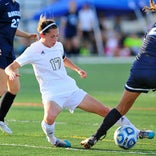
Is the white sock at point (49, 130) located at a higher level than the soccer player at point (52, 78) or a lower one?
lower

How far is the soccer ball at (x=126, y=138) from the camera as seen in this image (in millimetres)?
9625

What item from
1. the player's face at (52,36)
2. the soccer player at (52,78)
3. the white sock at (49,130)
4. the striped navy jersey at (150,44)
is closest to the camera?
the striped navy jersey at (150,44)

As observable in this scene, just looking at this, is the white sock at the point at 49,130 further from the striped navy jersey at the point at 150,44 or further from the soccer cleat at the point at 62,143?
the striped navy jersey at the point at 150,44

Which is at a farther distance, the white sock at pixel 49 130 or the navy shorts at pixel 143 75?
the white sock at pixel 49 130

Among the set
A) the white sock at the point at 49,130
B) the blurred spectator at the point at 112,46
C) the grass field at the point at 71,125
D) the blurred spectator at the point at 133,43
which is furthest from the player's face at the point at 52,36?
the blurred spectator at the point at 112,46

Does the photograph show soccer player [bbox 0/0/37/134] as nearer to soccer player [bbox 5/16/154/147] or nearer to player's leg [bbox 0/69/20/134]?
player's leg [bbox 0/69/20/134]

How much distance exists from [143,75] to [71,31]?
2160 cm

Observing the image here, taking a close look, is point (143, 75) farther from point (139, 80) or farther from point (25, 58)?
point (25, 58)

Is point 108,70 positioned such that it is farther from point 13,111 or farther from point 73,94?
point 73,94

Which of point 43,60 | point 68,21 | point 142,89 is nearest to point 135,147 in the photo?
point 142,89

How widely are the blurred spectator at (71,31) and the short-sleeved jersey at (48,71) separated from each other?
67.2 feet

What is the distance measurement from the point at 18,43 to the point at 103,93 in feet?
56.6

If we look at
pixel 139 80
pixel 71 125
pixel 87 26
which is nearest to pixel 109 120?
pixel 139 80

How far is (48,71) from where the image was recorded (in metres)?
10.1
